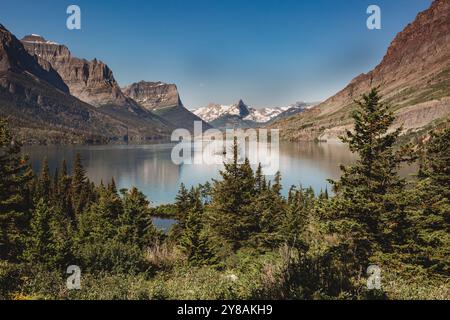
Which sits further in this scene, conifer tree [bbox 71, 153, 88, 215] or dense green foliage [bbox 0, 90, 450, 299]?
conifer tree [bbox 71, 153, 88, 215]

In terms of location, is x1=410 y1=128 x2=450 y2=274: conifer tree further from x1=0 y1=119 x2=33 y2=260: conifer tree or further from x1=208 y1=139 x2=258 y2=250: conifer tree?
x1=0 y1=119 x2=33 y2=260: conifer tree

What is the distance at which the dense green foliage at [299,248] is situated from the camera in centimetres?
969

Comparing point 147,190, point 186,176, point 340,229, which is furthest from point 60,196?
Answer: point 340,229

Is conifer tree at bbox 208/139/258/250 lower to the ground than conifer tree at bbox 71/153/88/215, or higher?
higher

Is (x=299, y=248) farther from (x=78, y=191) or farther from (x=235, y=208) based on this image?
(x=78, y=191)

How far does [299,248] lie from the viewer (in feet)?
42.7

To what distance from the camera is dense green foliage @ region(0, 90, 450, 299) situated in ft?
31.8

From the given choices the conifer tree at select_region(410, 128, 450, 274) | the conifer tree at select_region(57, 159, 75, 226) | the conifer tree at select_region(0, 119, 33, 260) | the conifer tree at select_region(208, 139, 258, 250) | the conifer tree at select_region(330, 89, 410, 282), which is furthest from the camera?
the conifer tree at select_region(57, 159, 75, 226)

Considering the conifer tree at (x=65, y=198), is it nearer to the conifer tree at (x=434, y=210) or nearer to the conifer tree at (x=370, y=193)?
the conifer tree at (x=370, y=193)

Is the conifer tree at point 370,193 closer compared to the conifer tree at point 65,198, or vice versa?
the conifer tree at point 370,193

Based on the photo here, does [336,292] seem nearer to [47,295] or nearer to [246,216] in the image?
[47,295]

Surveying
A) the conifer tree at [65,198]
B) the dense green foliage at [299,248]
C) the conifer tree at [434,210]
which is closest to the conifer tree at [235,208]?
the dense green foliage at [299,248]

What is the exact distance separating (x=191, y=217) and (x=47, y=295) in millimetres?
15503

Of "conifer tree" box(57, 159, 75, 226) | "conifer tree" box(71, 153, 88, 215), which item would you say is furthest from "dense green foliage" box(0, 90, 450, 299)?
"conifer tree" box(57, 159, 75, 226)
